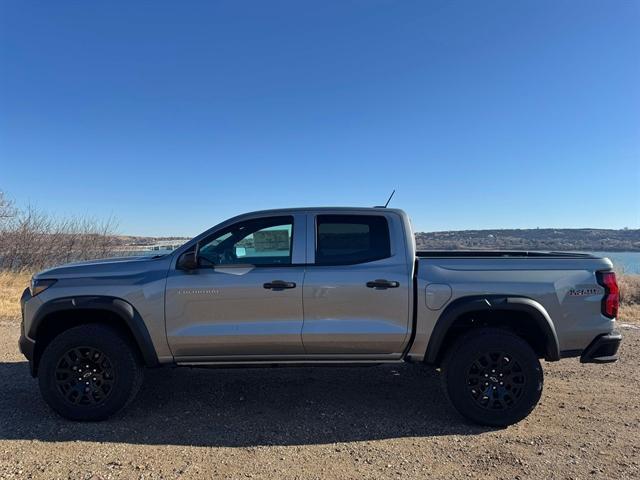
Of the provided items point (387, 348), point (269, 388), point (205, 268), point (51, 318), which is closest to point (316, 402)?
point (269, 388)

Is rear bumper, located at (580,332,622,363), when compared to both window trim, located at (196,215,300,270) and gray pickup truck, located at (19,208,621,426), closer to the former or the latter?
gray pickup truck, located at (19,208,621,426)

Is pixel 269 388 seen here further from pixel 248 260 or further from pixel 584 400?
pixel 584 400

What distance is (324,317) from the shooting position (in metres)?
4.27

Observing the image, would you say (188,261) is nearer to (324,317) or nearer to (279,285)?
(279,285)

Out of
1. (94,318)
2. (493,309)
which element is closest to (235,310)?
(94,318)

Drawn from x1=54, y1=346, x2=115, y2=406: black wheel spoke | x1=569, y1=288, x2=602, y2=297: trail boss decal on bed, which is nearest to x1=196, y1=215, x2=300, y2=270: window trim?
x1=54, y1=346, x2=115, y2=406: black wheel spoke

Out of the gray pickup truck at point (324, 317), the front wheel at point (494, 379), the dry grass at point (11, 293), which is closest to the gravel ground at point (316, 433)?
the front wheel at point (494, 379)

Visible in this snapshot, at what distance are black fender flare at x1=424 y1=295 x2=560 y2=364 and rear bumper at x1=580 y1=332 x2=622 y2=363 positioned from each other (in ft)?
0.97

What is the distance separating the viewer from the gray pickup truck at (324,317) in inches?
166

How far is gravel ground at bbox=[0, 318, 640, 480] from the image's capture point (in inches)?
135

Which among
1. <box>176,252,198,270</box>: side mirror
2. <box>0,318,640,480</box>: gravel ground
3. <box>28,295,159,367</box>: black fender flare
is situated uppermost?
<box>176,252,198,270</box>: side mirror

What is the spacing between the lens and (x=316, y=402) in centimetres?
478

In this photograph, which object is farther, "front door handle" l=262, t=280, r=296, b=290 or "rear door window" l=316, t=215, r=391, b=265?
"rear door window" l=316, t=215, r=391, b=265

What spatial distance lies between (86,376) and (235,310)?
4.79 feet
